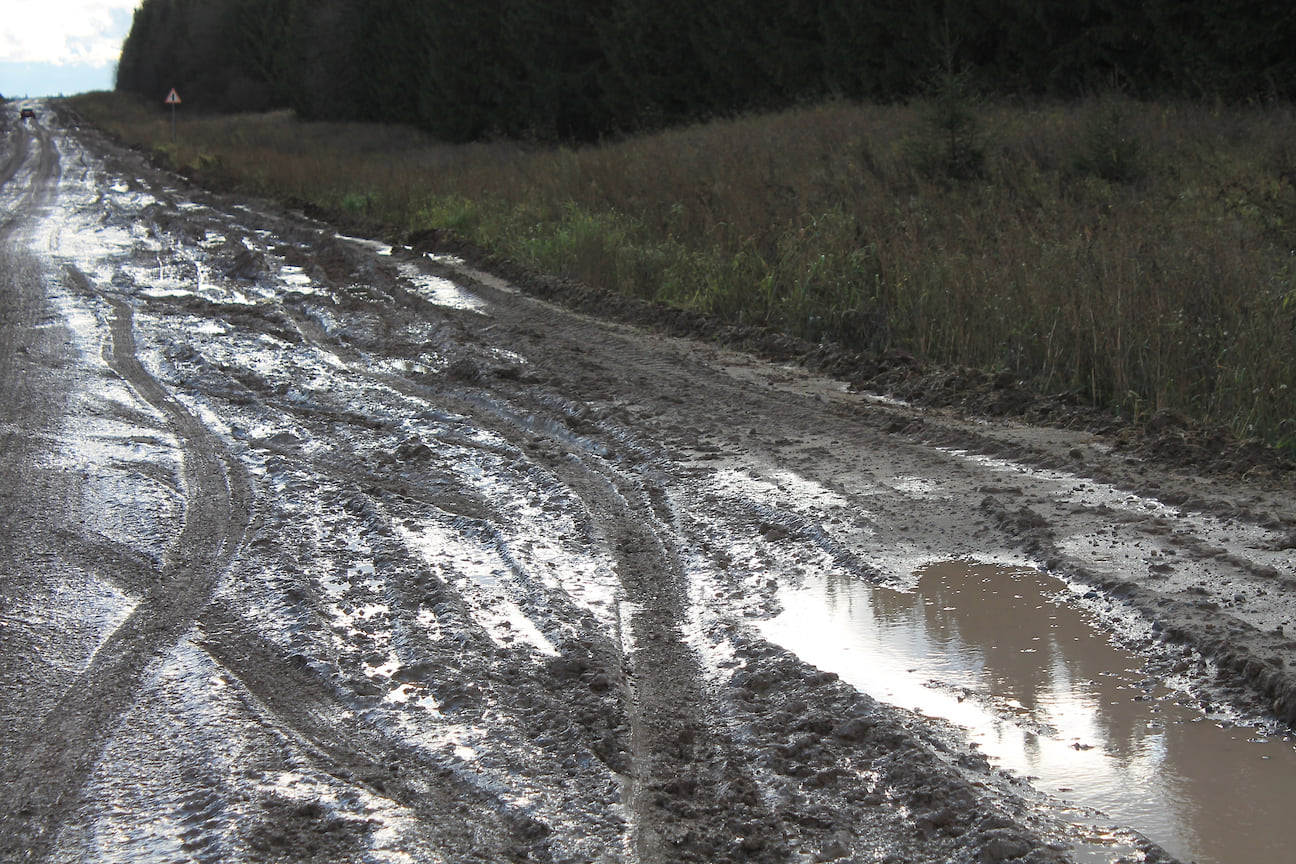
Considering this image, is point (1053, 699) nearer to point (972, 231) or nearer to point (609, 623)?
point (609, 623)

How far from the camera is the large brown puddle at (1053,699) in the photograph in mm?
2799

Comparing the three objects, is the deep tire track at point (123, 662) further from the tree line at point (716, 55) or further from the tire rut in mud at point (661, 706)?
the tree line at point (716, 55)

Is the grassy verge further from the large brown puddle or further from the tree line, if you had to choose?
the large brown puddle

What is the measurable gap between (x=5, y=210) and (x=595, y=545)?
816 inches

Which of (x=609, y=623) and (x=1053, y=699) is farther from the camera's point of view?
(x=609, y=623)

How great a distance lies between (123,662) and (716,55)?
24798mm

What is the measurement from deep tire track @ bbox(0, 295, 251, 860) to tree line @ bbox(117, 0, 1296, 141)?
10525 millimetres

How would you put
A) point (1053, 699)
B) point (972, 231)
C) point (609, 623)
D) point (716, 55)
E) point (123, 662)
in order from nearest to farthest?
1. point (1053, 699)
2. point (123, 662)
3. point (609, 623)
4. point (972, 231)
5. point (716, 55)

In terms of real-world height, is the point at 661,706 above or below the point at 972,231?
below

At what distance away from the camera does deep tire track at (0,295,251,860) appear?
2934 millimetres

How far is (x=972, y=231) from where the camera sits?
9852 millimetres

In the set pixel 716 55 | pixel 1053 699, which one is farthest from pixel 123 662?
pixel 716 55

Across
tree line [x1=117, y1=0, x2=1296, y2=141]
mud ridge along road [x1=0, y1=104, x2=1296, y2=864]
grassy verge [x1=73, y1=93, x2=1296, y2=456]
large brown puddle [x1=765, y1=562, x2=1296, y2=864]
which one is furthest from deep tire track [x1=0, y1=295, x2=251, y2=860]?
tree line [x1=117, y1=0, x2=1296, y2=141]

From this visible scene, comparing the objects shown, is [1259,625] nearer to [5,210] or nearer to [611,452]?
[611,452]
